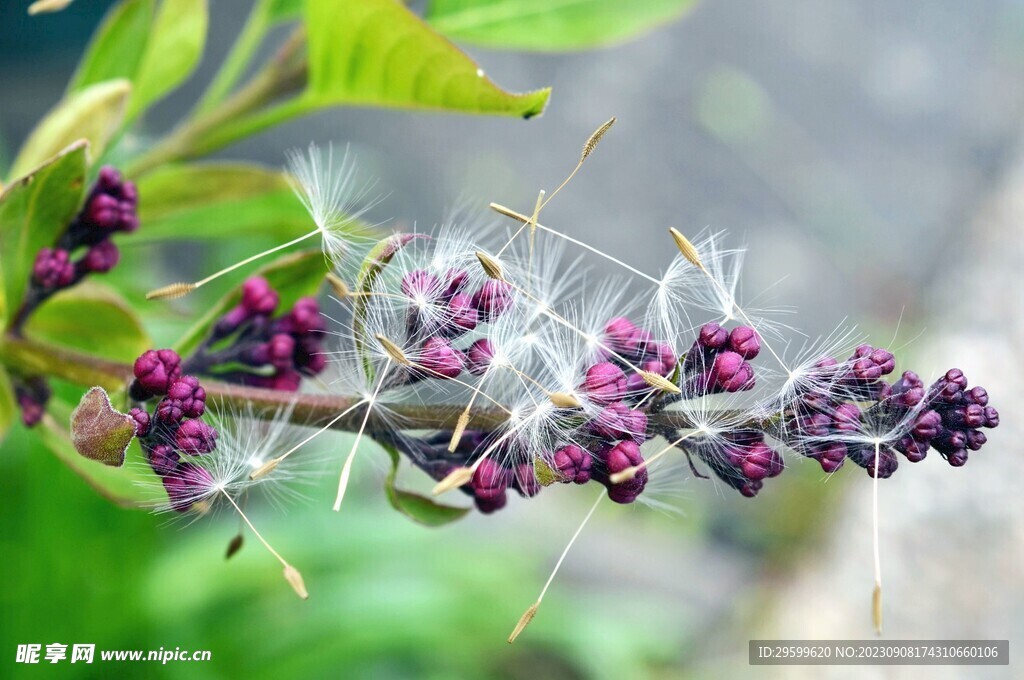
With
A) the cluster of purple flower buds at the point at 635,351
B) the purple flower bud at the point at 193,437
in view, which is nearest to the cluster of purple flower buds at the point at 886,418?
the cluster of purple flower buds at the point at 635,351

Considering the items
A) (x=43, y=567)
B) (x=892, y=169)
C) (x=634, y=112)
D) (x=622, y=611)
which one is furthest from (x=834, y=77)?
(x=43, y=567)

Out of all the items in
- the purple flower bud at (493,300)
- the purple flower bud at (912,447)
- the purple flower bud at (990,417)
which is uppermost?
the purple flower bud at (493,300)

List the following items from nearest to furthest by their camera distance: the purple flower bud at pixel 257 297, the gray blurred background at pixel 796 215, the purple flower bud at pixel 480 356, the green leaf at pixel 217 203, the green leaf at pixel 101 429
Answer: the green leaf at pixel 101 429 < the purple flower bud at pixel 480 356 < the purple flower bud at pixel 257 297 < the green leaf at pixel 217 203 < the gray blurred background at pixel 796 215

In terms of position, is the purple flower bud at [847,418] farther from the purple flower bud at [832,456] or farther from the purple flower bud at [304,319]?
the purple flower bud at [304,319]

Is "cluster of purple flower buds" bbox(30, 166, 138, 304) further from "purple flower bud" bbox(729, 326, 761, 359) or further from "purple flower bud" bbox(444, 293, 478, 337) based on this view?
"purple flower bud" bbox(729, 326, 761, 359)

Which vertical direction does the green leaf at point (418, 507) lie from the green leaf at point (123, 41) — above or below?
below

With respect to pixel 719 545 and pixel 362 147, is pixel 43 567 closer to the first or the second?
pixel 362 147

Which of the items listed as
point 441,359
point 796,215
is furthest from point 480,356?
point 796,215

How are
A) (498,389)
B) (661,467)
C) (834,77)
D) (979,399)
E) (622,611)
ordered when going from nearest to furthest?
(979,399) → (498,389) → (661,467) → (622,611) → (834,77)
